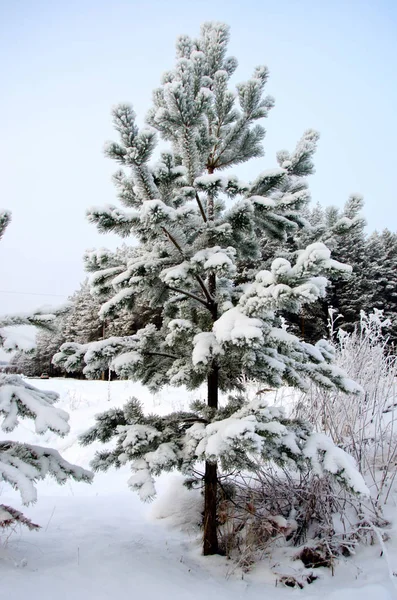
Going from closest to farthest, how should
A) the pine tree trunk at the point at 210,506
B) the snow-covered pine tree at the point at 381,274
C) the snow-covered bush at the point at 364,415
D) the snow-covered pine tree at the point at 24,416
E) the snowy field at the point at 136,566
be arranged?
the snow-covered pine tree at the point at 24,416 < the snowy field at the point at 136,566 < the pine tree trunk at the point at 210,506 < the snow-covered bush at the point at 364,415 < the snow-covered pine tree at the point at 381,274

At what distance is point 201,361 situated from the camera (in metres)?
2.11

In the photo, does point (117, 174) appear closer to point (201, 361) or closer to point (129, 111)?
point (129, 111)

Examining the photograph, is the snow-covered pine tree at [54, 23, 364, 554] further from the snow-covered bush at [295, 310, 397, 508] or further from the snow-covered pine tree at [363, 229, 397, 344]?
the snow-covered pine tree at [363, 229, 397, 344]

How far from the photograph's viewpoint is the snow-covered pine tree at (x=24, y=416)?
6.02 ft

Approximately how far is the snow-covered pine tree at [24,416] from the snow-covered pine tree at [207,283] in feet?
0.97

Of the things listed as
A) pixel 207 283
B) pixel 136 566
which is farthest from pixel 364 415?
pixel 136 566

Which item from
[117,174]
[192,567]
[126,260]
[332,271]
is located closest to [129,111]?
[117,174]

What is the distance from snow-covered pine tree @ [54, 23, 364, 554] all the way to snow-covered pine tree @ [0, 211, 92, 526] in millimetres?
296

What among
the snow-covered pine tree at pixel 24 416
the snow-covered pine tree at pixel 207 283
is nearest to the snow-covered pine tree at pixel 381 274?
the snow-covered pine tree at pixel 207 283

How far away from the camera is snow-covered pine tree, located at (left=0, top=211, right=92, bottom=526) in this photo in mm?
1834

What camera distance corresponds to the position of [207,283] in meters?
2.93

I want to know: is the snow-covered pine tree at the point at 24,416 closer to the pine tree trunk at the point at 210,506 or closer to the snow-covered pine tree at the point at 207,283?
the snow-covered pine tree at the point at 207,283

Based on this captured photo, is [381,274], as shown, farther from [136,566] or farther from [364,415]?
[136,566]

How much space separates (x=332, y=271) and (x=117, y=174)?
1.67 meters
